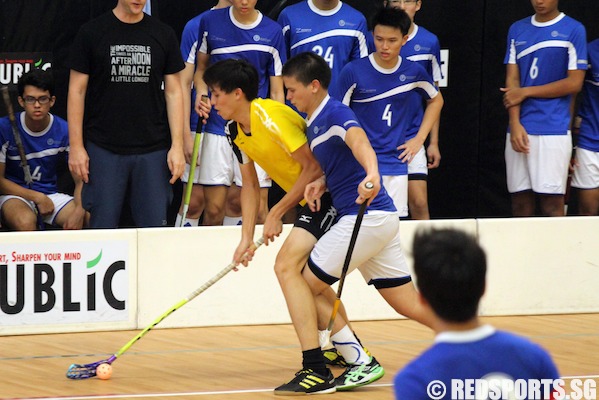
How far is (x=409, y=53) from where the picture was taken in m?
7.82

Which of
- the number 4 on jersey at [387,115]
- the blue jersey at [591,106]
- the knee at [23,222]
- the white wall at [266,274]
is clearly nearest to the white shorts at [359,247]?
the white wall at [266,274]

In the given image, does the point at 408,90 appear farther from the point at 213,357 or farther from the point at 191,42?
the point at 213,357

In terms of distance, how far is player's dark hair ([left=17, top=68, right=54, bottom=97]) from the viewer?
24.8ft

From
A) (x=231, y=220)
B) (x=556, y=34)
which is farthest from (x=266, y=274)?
(x=556, y=34)

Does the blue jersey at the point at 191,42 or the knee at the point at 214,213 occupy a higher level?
the blue jersey at the point at 191,42

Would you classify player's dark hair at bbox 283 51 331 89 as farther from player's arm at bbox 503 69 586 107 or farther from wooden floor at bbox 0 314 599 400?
player's arm at bbox 503 69 586 107

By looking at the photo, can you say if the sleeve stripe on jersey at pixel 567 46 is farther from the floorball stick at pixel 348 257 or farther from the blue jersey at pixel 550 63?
the floorball stick at pixel 348 257

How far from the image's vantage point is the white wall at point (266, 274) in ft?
23.4

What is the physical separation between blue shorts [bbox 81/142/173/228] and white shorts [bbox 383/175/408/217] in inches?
59.0

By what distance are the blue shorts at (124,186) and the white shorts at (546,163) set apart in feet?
8.68

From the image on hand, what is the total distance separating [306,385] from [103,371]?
114cm

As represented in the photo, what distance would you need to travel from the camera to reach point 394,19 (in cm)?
712

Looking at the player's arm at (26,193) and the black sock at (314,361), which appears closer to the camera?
the black sock at (314,361)

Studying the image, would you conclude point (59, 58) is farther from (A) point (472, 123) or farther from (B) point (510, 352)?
(B) point (510, 352)
